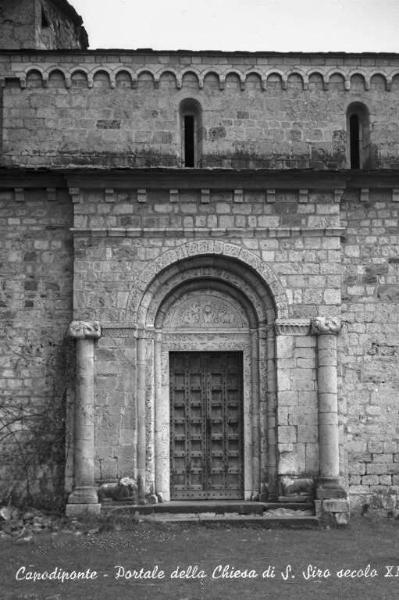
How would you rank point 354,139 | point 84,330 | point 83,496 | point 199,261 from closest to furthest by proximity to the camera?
point 83,496
point 84,330
point 199,261
point 354,139

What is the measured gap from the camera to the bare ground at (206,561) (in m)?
9.23

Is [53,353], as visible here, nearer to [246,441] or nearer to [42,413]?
[42,413]

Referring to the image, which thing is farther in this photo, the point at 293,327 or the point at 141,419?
the point at 293,327

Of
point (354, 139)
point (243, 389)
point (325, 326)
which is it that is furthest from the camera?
point (354, 139)

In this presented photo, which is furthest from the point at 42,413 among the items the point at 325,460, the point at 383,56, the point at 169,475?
the point at 383,56

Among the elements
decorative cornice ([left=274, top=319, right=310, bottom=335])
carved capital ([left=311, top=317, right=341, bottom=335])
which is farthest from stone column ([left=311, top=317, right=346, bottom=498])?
decorative cornice ([left=274, top=319, right=310, bottom=335])

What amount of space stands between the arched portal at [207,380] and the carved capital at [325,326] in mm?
721

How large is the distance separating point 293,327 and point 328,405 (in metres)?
1.28

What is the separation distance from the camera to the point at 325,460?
1317 centimetres

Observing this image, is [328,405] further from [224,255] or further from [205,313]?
[224,255]

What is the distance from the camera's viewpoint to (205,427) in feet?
45.9

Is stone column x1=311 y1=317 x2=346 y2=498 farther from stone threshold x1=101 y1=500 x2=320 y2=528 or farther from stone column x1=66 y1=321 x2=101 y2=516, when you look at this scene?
stone column x1=66 y1=321 x2=101 y2=516

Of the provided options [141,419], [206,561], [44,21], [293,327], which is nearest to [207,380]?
[141,419]

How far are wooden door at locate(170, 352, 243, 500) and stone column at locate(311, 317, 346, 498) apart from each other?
1.40 meters
